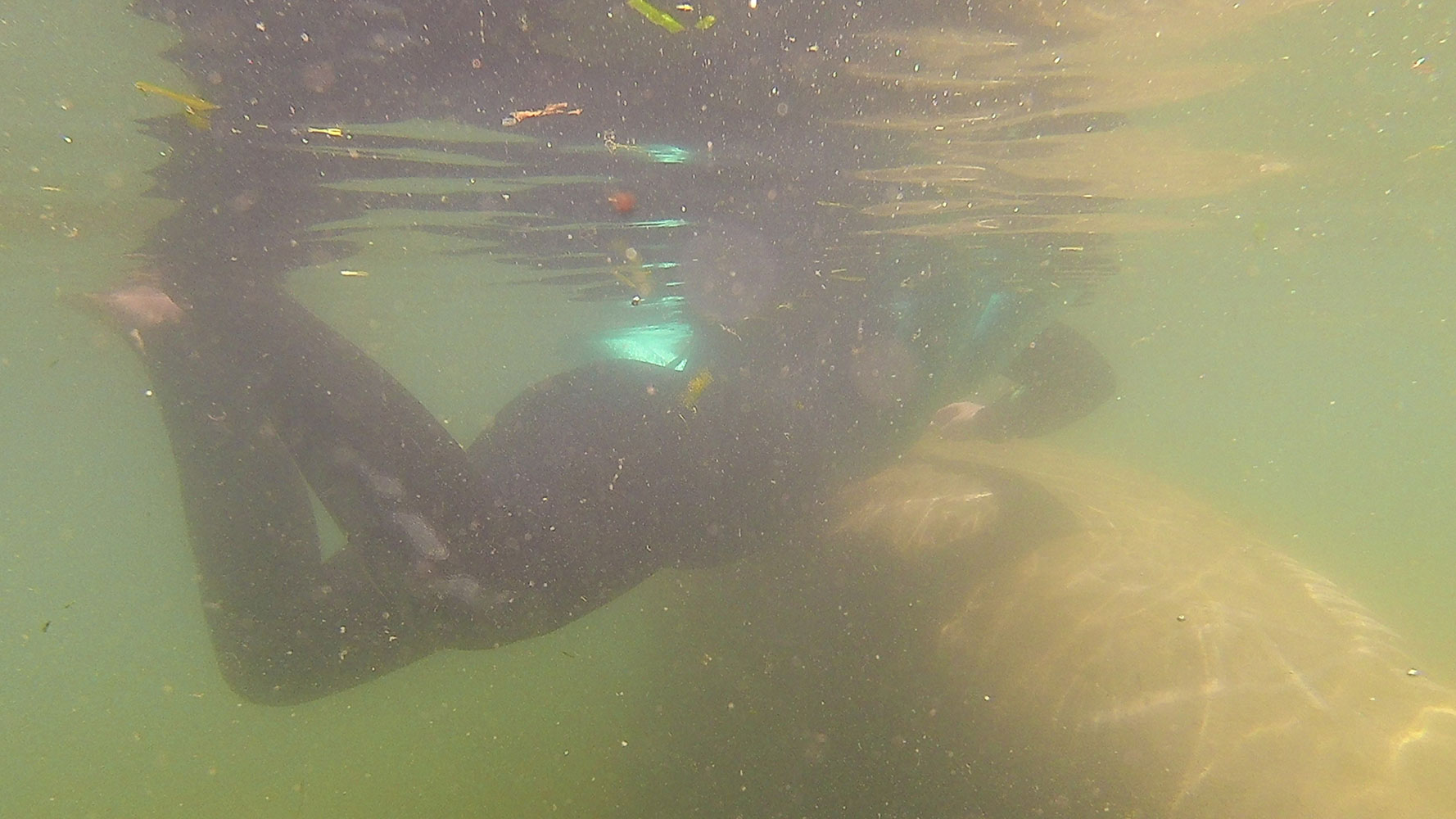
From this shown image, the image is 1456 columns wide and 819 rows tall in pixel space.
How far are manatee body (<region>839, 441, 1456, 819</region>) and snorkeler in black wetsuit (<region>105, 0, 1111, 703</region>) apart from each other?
1.48m

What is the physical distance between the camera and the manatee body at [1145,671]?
4070 millimetres

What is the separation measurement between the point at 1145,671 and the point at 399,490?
524cm

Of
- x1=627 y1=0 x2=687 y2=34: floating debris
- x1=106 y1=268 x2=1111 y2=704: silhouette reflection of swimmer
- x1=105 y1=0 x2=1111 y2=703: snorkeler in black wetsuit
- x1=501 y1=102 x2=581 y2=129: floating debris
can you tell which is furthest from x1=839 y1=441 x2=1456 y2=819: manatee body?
x1=501 y1=102 x2=581 y2=129: floating debris

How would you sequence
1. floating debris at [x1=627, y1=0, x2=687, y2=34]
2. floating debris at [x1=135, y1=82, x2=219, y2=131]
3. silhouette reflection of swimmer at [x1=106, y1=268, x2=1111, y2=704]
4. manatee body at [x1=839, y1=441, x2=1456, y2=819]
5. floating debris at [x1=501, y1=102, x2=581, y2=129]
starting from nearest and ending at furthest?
1. manatee body at [x1=839, y1=441, x2=1456, y2=819]
2. floating debris at [x1=627, y1=0, x2=687, y2=34]
3. silhouette reflection of swimmer at [x1=106, y1=268, x2=1111, y2=704]
4. floating debris at [x1=135, y1=82, x2=219, y2=131]
5. floating debris at [x1=501, y1=102, x2=581, y2=129]

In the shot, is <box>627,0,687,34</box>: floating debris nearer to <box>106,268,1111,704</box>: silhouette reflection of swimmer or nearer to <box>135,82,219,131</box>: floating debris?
<box>106,268,1111,704</box>: silhouette reflection of swimmer

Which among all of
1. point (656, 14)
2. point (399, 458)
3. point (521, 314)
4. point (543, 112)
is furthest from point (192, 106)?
point (521, 314)

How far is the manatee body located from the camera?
4.07 metres

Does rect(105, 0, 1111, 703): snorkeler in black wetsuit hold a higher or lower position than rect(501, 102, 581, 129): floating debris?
lower

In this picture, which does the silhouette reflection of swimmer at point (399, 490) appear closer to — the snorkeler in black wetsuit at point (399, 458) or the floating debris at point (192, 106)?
the snorkeler in black wetsuit at point (399, 458)

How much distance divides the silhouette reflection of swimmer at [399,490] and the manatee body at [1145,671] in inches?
65.6

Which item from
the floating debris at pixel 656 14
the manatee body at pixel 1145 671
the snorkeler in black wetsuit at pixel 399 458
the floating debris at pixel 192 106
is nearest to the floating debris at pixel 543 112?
the snorkeler in black wetsuit at pixel 399 458

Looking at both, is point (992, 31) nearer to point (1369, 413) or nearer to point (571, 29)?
point (571, 29)

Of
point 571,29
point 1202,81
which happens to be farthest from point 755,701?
point 1202,81

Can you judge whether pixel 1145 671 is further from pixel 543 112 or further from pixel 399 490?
pixel 543 112
